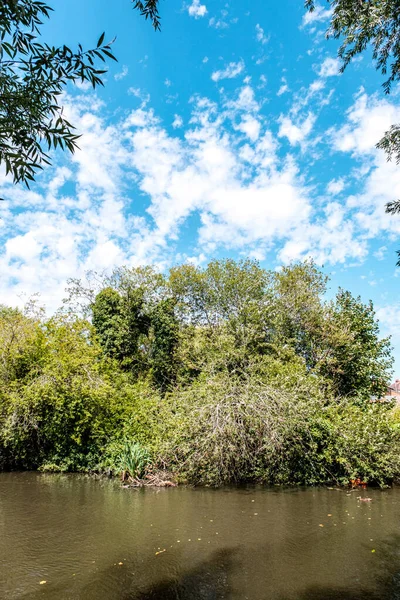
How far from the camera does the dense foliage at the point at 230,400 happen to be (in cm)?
1002

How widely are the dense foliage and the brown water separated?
108cm

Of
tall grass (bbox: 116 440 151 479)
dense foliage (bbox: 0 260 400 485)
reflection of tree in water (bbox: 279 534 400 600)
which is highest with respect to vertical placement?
dense foliage (bbox: 0 260 400 485)

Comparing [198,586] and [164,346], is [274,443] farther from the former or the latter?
[164,346]

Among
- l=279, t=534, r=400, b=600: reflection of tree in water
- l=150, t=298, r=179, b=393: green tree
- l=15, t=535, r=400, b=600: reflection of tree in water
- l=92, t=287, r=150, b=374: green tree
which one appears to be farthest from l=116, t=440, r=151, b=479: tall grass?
l=92, t=287, r=150, b=374: green tree

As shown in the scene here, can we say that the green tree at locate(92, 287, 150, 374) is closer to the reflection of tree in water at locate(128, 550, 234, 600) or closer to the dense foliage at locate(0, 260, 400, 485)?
the dense foliage at locate(0, 260, 400, 485)

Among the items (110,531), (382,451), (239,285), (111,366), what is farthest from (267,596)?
(239,285)

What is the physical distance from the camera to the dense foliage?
10.0 meters

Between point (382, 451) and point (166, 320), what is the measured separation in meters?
15.5

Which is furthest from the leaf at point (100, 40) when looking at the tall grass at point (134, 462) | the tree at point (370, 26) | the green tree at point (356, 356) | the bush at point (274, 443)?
the green tree at point (356, 356)

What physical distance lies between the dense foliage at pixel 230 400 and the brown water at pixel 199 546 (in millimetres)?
1081

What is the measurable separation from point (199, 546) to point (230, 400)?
16.7 ft

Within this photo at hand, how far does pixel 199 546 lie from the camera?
5.66 meters

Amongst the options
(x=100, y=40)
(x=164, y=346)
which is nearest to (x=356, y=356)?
(x=164, y=346)

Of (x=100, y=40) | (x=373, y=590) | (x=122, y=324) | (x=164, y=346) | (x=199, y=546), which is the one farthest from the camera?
(x=122, y=324)
